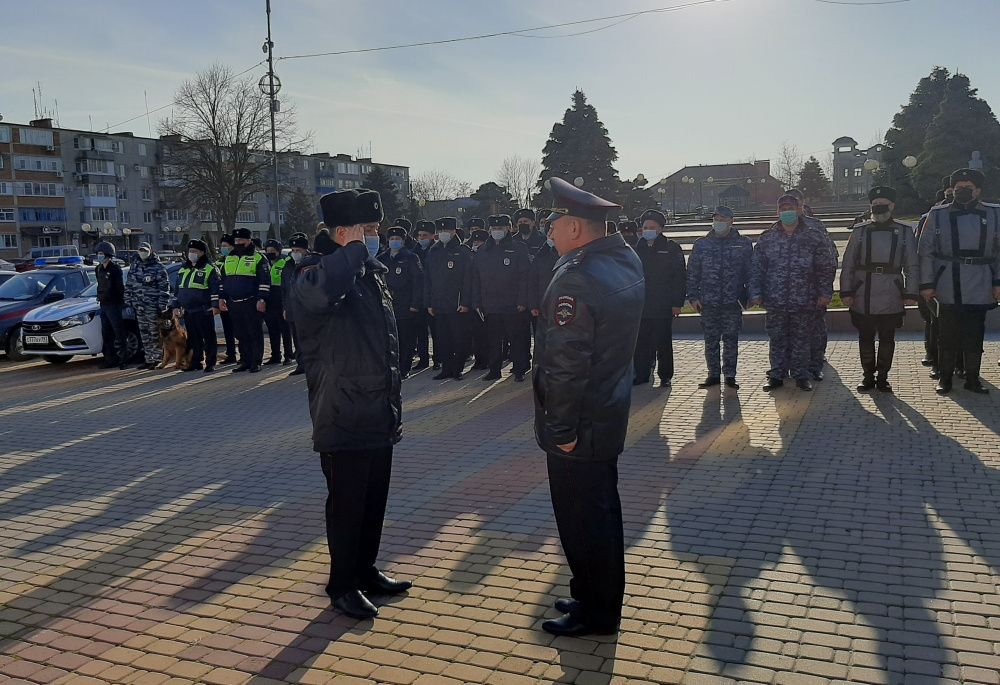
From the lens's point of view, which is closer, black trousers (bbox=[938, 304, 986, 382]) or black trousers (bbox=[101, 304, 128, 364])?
black trousers (bbox=[938, 304, 986, 382])

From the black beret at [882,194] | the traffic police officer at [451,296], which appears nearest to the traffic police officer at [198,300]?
the traffic police officer at [451,296]

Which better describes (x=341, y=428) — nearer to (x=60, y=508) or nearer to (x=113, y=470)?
(x=60, y=508)

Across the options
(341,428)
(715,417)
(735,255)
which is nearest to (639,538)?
(341,428)

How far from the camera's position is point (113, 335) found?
14.2 metres

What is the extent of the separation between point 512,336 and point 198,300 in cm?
522

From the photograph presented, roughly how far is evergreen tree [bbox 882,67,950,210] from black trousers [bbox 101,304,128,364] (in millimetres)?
39974

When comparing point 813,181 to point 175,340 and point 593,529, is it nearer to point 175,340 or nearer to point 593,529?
point 175,340

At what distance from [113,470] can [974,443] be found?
7.22 metres

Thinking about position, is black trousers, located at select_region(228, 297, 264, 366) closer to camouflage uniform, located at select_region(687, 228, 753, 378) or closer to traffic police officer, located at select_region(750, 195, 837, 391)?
camouflage uniform, located at select_region(687, 228, 753, 378)

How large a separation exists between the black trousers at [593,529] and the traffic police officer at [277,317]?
389 inches

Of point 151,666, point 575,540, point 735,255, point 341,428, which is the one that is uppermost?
point 735,255

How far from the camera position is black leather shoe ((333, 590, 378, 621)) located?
4258 mm

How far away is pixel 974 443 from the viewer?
711 cm

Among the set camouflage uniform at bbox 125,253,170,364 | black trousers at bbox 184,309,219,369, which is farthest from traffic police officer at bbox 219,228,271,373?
camouflage uniform at bbox 125,253,170,364
